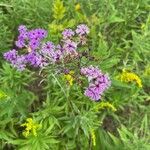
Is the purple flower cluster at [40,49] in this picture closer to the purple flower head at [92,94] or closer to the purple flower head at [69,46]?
the purple flower head at [69,46]

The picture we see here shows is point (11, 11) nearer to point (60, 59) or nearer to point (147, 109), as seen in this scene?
point (60, 59)

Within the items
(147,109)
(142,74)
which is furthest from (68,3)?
(147,109)

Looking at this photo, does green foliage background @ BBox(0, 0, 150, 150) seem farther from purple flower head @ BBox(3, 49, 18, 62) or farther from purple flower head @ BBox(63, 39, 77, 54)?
purple flower head @ BBox(63, 39, 77, 54)

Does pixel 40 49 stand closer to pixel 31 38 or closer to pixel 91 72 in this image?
pixel 31 38

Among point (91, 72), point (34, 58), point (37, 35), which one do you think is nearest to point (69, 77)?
point (91, 72)

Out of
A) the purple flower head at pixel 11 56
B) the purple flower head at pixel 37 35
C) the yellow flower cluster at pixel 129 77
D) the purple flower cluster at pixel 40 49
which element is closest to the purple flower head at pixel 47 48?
the purple flower cluster at pixel 40 49

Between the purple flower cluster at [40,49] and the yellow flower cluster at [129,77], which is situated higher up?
the purple flower cluster at [40,49]
